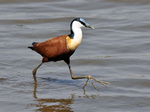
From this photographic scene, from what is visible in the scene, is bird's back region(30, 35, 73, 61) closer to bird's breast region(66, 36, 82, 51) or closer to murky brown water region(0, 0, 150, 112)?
bird's breast region(66, 36, 82, 51)

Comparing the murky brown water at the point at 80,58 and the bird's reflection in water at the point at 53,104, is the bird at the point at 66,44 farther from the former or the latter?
the bird's reflection in water at the point at 53,104

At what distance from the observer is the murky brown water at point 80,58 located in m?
6.89

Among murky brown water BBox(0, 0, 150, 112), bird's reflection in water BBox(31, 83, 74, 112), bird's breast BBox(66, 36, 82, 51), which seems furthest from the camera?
bird's breast BBox(66, 36, 82, 51)

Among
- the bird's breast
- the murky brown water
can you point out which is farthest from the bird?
the murky brown water

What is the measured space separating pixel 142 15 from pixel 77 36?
6294mm

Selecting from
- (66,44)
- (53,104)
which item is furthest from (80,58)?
(53,104)

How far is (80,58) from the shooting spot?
31.3 ft

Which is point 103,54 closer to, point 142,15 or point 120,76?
point 120,76

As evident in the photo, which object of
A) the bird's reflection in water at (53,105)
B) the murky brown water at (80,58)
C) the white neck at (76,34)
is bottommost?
the bird's reflection in water at (53,105)

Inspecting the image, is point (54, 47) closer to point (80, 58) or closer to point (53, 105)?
point (53, 105)

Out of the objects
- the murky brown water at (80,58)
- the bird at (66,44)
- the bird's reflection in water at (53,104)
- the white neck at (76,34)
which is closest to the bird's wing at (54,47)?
the bird at (66,44)

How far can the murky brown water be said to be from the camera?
22.6 feet

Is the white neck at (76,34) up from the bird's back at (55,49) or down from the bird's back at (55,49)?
up

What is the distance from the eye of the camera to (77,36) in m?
7.23
